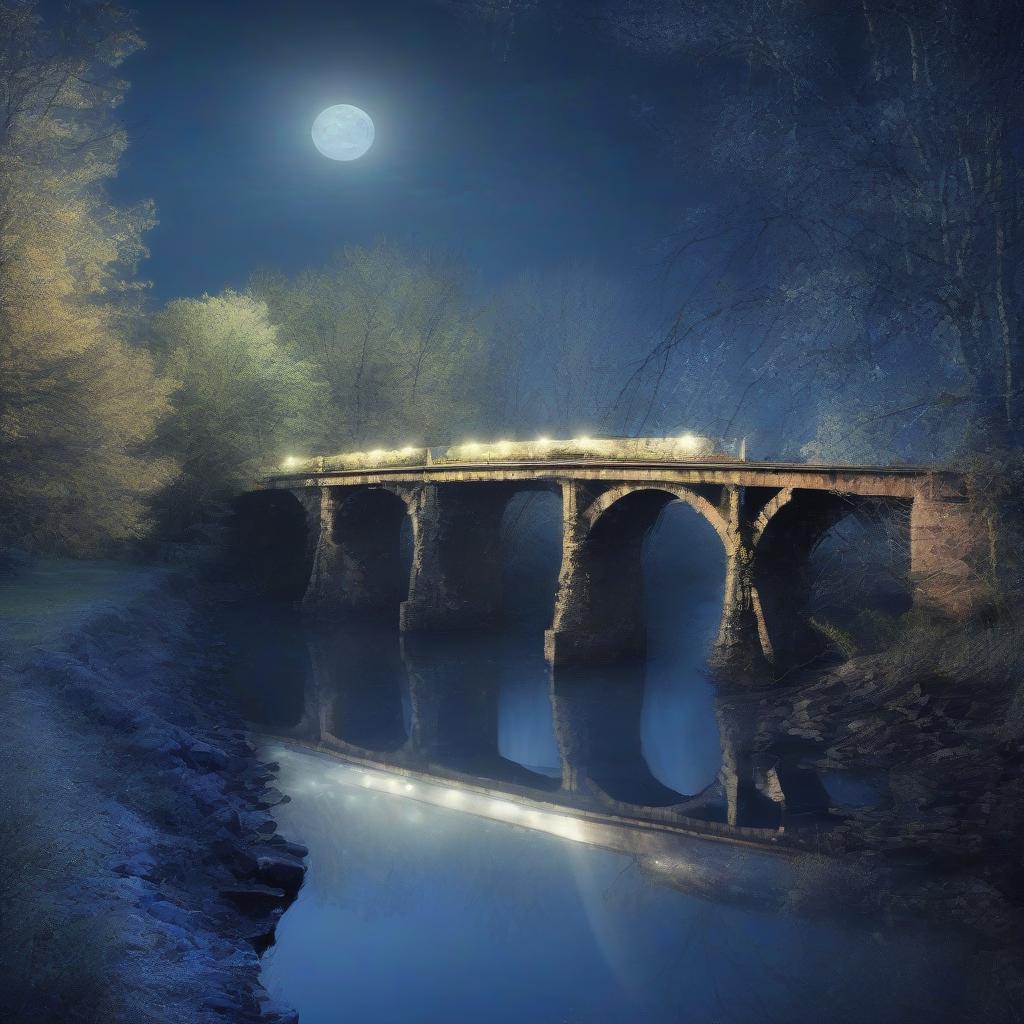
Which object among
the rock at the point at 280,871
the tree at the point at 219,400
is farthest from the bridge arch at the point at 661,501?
the tree at the point at 219,400

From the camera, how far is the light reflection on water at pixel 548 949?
29.6 feet

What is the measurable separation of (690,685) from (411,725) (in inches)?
312

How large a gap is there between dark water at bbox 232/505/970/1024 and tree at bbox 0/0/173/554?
7.68m

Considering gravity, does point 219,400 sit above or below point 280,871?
above

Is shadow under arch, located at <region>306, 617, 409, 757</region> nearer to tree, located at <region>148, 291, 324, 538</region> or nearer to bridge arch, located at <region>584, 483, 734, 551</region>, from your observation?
bridge arch, located at <region>584, 483, 734, 551</region>

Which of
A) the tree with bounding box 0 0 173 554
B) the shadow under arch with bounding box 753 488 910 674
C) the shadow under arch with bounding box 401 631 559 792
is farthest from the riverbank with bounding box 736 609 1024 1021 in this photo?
the tree with bounding box 0 0 173 554

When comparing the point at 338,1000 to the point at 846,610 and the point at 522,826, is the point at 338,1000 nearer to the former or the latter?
the point at 522,826

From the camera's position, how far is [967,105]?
54.5 ft

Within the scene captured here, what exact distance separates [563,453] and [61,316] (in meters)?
13.6

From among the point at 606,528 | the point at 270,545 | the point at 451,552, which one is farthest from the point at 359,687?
the point at 270,545

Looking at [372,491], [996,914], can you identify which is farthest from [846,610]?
[372,491]

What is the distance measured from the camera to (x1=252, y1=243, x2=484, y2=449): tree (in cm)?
5003

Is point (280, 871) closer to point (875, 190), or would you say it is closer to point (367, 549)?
point (875, 190)

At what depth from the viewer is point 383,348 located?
5084cm
